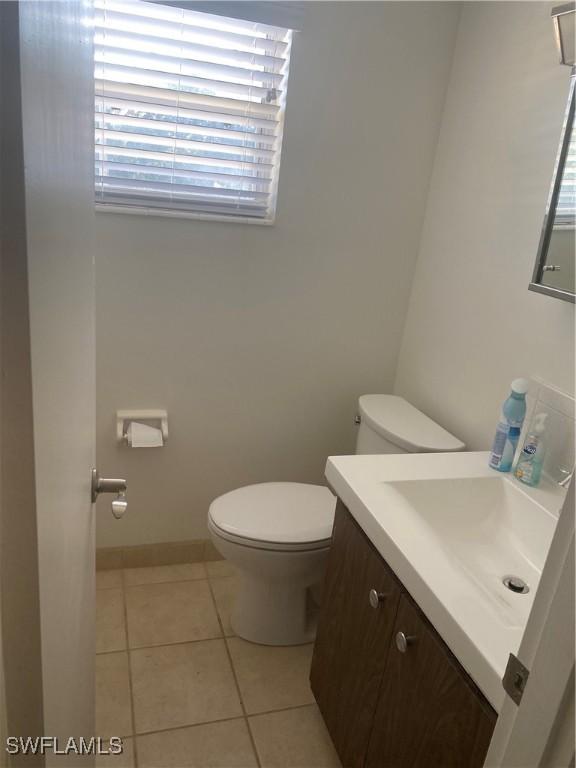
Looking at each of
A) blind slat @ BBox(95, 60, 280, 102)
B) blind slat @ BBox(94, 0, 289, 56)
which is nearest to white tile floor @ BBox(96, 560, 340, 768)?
blind slat @ BBox(95, 60, 280, 102)

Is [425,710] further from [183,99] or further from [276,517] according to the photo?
[183,99]

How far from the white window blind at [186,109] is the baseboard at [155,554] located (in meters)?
1.28

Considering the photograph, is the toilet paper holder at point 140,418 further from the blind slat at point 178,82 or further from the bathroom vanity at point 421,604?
the blind slat at point 178,82

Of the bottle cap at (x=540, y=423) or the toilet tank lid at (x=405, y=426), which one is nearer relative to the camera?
the bottle cap at (x=540, y=423)

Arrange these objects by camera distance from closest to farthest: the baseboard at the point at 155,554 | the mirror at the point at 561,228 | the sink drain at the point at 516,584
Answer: the sink drain at the point at 516,584 → the mirror at the point at 561,228 → the baseboard at the point at 155,554

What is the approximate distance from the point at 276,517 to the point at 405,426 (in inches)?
20.0

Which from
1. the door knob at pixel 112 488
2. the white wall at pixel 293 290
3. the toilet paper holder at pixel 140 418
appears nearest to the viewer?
the door knob at pixel 112 488

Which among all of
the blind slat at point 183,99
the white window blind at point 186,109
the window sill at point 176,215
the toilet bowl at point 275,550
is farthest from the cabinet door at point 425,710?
the blind slat at point 183,99

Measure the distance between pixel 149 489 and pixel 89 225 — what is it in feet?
4.63

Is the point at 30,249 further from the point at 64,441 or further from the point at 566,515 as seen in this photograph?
the point at 566,515

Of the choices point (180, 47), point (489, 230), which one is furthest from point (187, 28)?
point (489, 230)

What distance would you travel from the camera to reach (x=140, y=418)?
1983mm

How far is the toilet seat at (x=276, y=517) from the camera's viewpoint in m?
1.68

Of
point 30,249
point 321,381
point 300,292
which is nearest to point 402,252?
point 300,292
